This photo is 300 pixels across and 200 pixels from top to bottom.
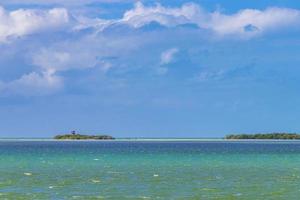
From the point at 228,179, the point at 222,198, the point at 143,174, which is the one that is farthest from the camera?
the point at 143,174

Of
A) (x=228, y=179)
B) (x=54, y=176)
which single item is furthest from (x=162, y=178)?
(x=54, y=176)

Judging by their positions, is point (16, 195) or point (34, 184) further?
point (34, 184)

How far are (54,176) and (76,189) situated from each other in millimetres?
12133

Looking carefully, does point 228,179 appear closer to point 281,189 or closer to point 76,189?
point 281,189

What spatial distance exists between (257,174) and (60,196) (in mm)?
24195

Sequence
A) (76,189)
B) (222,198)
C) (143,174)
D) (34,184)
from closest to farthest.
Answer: (222,198) → (76,189) → (34,184) → (143,174)

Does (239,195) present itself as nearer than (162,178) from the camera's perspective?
Yes

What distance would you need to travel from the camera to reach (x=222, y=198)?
134 ft

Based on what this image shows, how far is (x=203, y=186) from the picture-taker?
159ft

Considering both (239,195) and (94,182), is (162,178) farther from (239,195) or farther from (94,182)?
(239,195)

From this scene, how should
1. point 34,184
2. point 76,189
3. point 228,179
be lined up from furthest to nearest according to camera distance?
point 228,179, point 34,184, point 76,189

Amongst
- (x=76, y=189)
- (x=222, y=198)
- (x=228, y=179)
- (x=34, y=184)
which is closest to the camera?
(x=222, y=198)

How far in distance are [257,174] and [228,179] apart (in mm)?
6684

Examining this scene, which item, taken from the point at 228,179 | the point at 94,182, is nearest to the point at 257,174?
the point at 228,179
